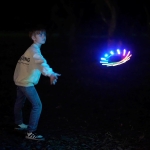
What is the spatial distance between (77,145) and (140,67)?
1060 cm

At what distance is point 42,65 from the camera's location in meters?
6.20

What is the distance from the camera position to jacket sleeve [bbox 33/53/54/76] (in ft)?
20.0

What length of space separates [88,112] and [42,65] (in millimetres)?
2659

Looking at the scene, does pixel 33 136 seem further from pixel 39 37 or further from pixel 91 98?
pixel 91 98

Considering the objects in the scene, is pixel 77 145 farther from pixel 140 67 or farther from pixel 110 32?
pixel 110 32

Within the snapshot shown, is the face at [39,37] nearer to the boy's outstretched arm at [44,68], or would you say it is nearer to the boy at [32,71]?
the boy at [32,71]

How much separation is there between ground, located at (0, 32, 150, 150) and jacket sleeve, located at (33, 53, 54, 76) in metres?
1.20

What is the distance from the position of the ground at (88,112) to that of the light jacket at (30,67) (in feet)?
3.26

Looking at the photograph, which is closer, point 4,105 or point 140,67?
point 4,105

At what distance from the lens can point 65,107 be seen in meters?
9.02

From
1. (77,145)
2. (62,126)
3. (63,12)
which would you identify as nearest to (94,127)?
(62,126)

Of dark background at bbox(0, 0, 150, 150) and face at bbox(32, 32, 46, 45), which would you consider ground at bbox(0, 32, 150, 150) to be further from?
face at bbox(32, 32, 46, 45)

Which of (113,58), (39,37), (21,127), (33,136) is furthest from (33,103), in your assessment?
(113,58)

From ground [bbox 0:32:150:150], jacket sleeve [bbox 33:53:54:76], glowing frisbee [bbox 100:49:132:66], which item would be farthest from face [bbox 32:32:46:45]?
glowing frisbee [bbox 100:49:132:66]
